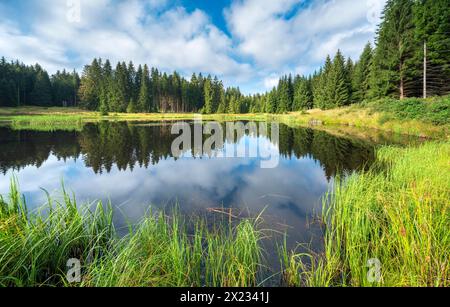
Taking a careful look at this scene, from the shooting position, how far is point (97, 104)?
6606 centimetres

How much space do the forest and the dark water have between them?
22188 millimetres

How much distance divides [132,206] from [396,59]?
113 ft

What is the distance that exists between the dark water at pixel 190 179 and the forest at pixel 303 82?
2219 cm

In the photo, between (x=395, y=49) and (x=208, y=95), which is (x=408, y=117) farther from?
(x=208, y=95)

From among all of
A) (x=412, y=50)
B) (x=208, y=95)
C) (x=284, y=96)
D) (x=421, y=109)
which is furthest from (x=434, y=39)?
(x=208, y=95)

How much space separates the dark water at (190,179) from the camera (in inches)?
236

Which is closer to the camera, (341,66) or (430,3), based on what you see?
(430,3)

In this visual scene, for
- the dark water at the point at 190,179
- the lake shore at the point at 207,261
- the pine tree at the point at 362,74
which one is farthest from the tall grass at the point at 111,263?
the pine tree at the point at 362,74

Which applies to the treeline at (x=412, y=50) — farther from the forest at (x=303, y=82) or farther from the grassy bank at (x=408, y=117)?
the grassy bank at (x=408, y=117)

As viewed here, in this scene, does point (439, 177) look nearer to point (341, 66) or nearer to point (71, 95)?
point (341, 66)

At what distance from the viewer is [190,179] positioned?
365 inches
